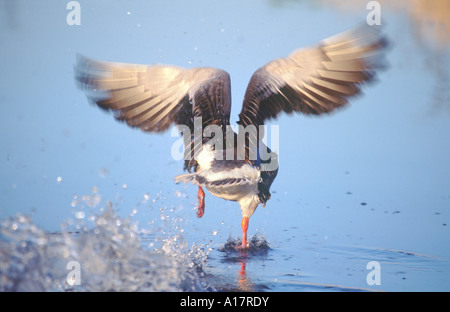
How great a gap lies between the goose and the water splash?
685 mm

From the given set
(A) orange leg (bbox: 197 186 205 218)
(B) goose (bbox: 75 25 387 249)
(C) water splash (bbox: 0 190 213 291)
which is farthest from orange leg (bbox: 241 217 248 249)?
(C) water splash (bbox: 0 190 213 291)

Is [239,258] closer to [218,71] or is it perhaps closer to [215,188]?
[215,188]

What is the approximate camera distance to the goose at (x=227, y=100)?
125 inches

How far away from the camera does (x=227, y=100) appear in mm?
3498

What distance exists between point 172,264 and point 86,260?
0.38 m

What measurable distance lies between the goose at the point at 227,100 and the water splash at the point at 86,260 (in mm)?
685

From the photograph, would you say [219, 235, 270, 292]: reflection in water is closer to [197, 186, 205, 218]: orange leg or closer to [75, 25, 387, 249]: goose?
[75, 25, 387, 249]: goose

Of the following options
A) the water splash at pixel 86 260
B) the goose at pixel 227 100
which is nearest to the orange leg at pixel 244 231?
the goose at pixel 227 100

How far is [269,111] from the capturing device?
11.5ft

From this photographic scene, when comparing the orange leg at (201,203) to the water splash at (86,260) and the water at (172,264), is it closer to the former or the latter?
Answer: the water at (172,264)

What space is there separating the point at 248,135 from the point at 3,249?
5.71ft

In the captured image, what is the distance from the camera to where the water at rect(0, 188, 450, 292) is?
2.34 meters

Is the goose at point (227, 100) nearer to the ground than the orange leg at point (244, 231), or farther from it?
farther from it
